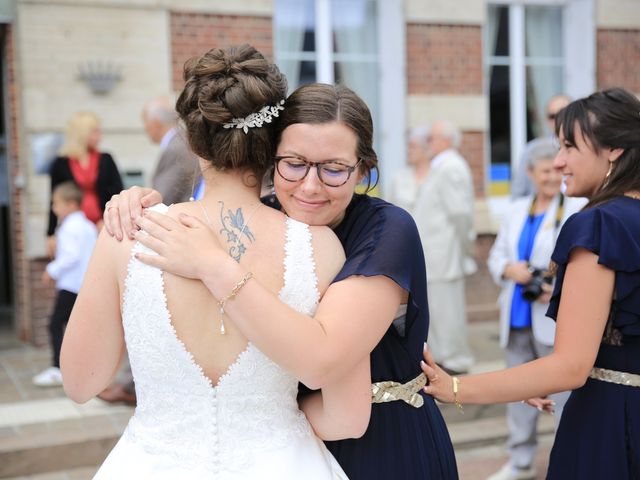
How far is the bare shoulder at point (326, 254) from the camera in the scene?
72.2 inches

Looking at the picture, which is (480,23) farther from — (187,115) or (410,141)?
(187,115)

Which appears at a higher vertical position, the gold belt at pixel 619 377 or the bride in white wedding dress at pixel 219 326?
the bride in white wedding dress at pixel 219 326

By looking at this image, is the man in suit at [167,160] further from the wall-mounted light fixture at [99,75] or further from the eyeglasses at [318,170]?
the eyeglasses at [318,170]

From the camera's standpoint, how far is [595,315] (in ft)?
7.27

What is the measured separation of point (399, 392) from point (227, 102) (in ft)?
2.83

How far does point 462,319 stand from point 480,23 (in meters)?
3.72

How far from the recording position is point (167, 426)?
1880 millimetres

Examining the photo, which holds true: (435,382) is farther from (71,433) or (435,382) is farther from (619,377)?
(71,433)

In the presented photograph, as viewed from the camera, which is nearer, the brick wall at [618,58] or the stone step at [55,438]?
the stone step at [55,438]

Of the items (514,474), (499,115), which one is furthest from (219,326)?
(499,115)

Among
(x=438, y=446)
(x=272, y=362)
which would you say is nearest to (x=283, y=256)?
(x=272, y=362)

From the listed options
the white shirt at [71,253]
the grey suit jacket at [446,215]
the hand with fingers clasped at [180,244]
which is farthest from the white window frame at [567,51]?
the hand with fingers clasped at [180,244]

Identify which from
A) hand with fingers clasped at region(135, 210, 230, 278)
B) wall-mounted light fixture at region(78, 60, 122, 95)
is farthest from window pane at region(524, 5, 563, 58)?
hand with fingers clasped at region(135, 210, 230, 278)

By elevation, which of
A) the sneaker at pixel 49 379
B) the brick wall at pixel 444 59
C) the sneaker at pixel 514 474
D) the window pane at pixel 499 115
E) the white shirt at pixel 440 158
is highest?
the brick wall at pixel 444 59
